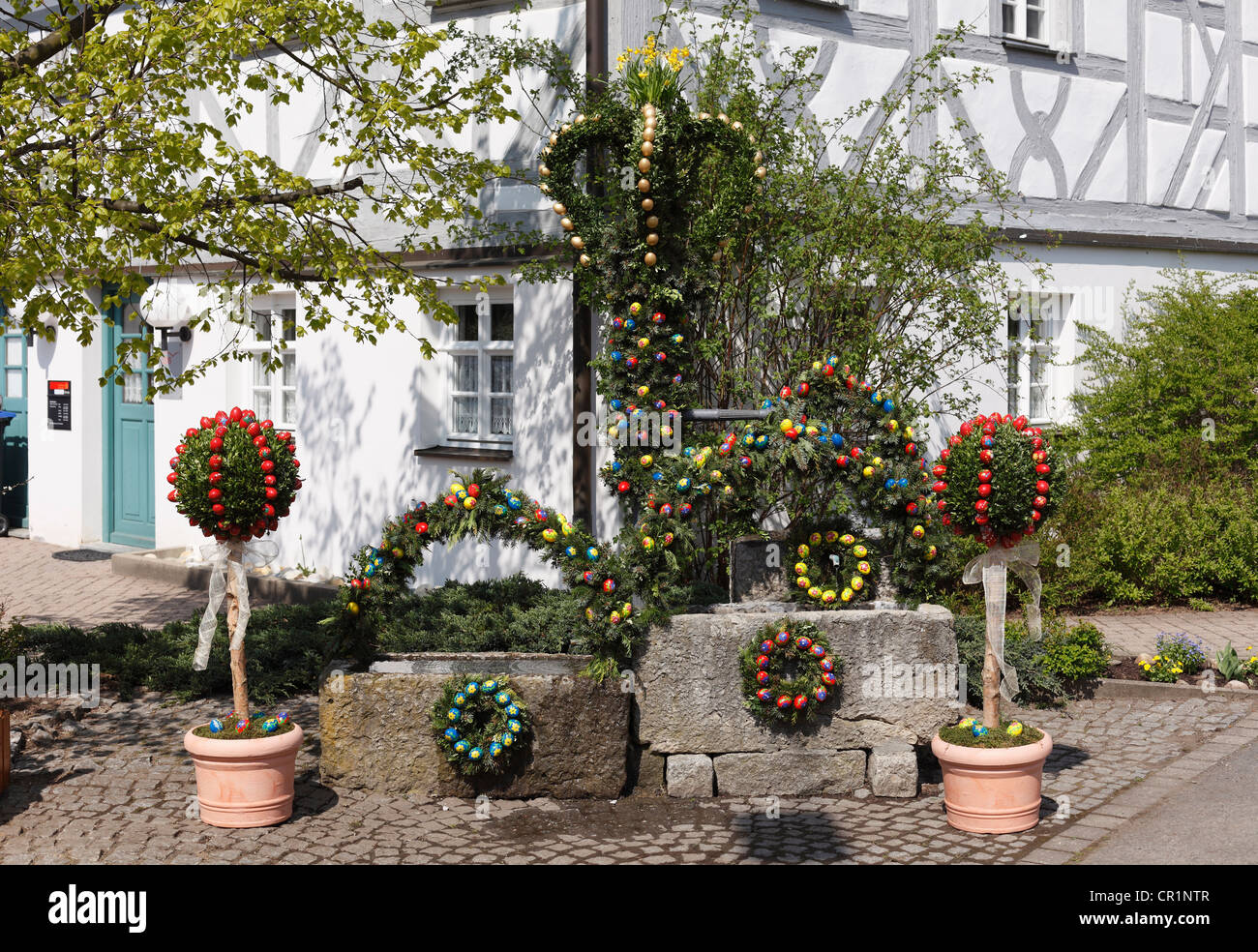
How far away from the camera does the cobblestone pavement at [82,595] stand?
9797 millimetres

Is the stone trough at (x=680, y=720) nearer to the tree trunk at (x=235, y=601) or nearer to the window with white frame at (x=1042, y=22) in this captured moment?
the tree trunk at (x=235, y=601)

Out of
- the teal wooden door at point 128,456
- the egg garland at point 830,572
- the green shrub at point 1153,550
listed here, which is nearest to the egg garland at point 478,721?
the egg garland at point 830,572

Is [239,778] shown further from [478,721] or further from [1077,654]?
[1077,654]

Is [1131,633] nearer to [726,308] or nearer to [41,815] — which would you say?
[726,308]

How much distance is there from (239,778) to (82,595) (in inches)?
237

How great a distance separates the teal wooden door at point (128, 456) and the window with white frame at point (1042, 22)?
850 centimetres

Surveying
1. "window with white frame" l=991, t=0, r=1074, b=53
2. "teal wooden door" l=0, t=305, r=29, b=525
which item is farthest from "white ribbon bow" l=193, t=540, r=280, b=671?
"teal wooden door" l=0, t=305, r=29, b=525

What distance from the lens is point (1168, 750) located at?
6.40 metres

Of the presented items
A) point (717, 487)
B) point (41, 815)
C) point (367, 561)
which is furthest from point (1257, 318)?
point (41, 815)

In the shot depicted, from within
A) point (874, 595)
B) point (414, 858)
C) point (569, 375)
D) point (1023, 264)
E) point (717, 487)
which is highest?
point (1023, 264)

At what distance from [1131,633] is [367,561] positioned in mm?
5179

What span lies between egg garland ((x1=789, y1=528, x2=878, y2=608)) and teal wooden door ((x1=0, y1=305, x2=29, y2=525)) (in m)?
10.8

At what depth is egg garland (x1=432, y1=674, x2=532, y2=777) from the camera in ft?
18.4

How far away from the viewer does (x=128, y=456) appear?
42.3ft
